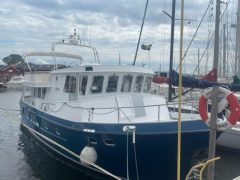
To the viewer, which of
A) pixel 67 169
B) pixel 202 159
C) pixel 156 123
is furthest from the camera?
pixel 67 169

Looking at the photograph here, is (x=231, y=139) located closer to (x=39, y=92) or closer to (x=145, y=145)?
(x=145, y=145)

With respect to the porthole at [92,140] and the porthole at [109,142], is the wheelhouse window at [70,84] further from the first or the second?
the porthole at [109,142]

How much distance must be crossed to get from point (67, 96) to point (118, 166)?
371cm

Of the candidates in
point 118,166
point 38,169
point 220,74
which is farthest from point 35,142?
point 220,74

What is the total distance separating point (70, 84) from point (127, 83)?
2211mm

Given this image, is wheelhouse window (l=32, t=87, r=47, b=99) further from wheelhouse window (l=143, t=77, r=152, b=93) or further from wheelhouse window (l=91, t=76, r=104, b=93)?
wheelhouse window (l=143, t=77, r=152, b=93)

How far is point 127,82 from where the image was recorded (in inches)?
418

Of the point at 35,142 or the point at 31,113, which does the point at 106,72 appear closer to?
the point at 31,113

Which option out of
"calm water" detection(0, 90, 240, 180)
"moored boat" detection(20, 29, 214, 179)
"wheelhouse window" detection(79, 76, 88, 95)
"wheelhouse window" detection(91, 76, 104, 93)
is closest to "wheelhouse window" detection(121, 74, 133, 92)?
"moored boat" detection(20, 29, 214, 179)

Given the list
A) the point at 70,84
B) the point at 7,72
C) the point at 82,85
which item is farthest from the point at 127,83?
the point at 7,72

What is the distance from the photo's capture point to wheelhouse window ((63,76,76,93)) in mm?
10727

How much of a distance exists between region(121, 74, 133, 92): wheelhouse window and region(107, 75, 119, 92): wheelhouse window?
29 cm

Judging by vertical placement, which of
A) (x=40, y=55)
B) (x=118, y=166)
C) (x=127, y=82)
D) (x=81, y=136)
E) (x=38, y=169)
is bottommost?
(x=38, y=169)

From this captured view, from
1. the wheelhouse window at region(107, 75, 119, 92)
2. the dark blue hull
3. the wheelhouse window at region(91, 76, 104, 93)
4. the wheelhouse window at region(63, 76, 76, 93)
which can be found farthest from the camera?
the wheelhouse window at region(63, 76, 76, 93)
